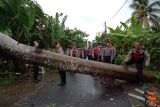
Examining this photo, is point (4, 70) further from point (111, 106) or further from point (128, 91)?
point (111, 106)

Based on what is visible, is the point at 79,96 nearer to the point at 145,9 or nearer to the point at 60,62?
the point at 60,62

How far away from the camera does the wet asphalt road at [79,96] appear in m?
8.96

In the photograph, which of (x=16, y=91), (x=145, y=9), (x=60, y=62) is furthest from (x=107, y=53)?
(x=145, y=9)

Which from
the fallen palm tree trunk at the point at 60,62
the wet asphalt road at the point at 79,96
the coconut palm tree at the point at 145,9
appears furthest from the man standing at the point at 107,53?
the coconut palm tree at the point at 145,9

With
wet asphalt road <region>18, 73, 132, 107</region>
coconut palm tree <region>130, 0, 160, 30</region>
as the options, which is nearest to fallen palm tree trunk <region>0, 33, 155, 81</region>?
wet asphalt road <region>18, 73, 132, 107</region>

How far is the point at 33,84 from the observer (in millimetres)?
12773

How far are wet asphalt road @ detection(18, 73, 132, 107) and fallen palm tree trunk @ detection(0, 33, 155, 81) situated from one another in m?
0.61

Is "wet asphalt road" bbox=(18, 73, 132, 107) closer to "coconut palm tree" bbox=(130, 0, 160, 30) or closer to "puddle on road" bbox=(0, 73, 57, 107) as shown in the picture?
"puddle on road" bbox=(0, 73, 57, 107)

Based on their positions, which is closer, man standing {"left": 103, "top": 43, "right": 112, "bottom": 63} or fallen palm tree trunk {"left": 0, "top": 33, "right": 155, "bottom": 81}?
fallen palm tree trunk {"left": 0, "top": 33, "right": 155, "bottom": 81}

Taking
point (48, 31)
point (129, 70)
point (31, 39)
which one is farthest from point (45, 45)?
point (129, 70)

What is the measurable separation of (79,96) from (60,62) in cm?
152

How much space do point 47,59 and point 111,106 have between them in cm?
328

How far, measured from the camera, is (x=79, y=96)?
1016 cm

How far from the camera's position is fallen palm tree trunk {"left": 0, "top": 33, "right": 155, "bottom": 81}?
33.7 ft
